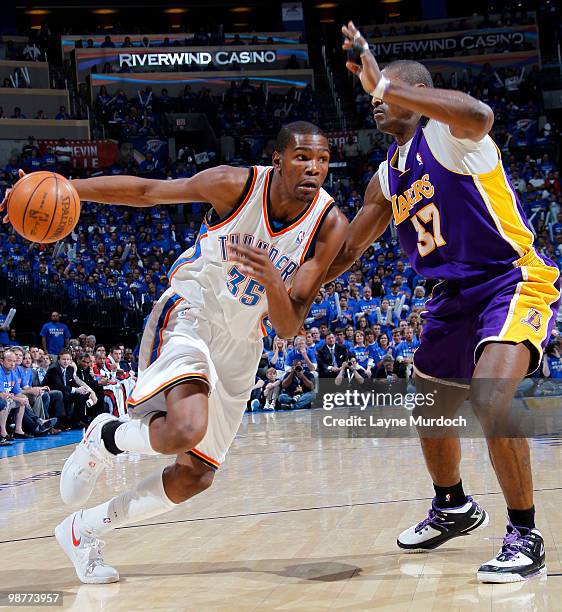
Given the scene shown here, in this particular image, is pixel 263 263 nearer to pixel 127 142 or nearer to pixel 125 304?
pixel 125 304

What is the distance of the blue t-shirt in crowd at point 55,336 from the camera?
Answer: 15.5m

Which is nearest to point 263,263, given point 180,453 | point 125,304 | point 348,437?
point 180,453

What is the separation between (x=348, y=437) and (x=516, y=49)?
2029 cm

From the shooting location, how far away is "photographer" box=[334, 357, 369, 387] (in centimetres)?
1416

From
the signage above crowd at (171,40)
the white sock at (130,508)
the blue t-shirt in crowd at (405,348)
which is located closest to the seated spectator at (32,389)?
the blue t-shirt in crowd at (405,348)

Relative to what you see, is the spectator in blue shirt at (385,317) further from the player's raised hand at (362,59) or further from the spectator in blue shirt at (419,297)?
the player's raised hand at (362,59)

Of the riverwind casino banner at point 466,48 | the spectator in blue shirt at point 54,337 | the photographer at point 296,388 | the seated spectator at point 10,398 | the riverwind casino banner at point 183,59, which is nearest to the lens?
the seated spectator at point 10,398

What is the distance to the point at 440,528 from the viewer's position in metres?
4.50

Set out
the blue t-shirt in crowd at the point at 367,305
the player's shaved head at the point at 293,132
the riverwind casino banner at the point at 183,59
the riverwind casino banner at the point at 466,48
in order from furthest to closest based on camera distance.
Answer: the riverwind casino banner at the point at 183,59, the riverwind casino banner at the point at 466,48, the blue t-shirt in crowd at the point at 367,305, the player's shaved head at the point at 293,132

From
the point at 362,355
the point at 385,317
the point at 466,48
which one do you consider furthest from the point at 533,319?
the point at 466,48

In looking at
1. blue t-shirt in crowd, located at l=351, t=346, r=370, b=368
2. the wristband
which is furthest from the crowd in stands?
the wristband

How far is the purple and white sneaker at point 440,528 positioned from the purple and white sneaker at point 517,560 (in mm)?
587

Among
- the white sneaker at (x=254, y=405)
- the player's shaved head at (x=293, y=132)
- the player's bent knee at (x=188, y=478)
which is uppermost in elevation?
the player's shaved head at (x=293, y=132)

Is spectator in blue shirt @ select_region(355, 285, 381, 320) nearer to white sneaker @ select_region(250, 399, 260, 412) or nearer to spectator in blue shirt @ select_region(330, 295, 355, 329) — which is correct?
spectator in blue shirt @ select_region(330, 295, 355, 329)
